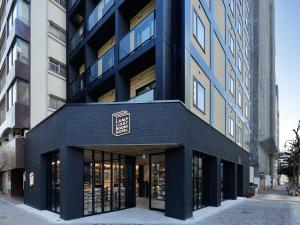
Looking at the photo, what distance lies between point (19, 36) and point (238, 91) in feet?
68.3

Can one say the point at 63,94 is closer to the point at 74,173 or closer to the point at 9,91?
the point at 9,91

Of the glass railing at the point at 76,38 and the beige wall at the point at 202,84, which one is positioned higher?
the glass railing at the point at 76,38

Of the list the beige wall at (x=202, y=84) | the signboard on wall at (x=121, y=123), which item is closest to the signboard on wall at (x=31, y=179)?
the signboard on wall at (x=121, y=123)

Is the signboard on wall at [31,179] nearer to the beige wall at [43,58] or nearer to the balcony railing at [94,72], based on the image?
the beige wall at [43,58]

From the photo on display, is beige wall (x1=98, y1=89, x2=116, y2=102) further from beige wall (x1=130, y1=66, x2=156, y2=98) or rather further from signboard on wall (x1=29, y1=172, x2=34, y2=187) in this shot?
signboard on wall (x1=29, y1=172, x2=34, y2=187)

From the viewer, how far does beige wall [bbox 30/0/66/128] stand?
985 inches

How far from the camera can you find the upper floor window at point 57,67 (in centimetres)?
2700

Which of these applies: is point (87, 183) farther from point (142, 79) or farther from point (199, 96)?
point (199, 96)

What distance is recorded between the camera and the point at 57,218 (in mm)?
15148

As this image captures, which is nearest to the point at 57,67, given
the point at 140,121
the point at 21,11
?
the point at 21,11

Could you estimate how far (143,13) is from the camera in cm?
1873

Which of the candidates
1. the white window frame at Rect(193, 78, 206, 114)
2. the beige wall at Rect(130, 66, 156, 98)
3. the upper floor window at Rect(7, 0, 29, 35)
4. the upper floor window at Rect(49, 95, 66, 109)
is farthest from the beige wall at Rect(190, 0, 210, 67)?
the upper floor window at Rect(7, 0, 29, 35)

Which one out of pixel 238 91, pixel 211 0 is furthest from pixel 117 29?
pixel 238 91

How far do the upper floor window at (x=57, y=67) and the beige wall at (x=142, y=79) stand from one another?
1039cm
